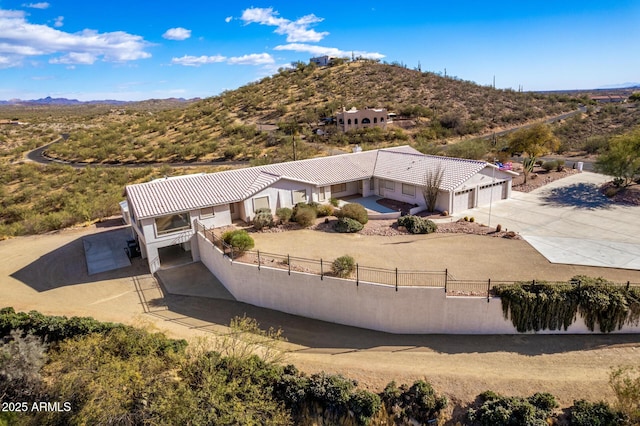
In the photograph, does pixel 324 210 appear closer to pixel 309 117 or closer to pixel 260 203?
pixel 260 203

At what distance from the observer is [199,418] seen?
41.7 feet

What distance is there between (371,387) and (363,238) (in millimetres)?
11670

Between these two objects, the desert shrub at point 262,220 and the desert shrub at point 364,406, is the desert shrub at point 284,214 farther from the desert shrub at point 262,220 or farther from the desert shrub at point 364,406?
the desert shrub at point 364,406

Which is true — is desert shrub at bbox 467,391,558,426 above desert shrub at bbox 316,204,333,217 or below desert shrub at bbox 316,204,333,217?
below

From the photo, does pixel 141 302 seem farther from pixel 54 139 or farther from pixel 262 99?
pixel 54 139

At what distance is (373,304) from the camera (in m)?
18.3

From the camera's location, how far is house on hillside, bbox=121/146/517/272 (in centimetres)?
2530

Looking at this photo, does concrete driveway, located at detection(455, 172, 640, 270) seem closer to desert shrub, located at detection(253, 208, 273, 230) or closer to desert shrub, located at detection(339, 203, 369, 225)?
desert shrub, located at detection(339, 203, 369, 225)

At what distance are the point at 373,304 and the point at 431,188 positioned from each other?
13.9m

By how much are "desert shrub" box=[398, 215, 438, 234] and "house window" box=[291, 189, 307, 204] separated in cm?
781

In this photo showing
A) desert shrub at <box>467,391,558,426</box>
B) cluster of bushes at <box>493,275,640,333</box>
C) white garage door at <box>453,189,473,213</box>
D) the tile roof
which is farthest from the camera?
white garage door at <box>453,189,473,213</box>

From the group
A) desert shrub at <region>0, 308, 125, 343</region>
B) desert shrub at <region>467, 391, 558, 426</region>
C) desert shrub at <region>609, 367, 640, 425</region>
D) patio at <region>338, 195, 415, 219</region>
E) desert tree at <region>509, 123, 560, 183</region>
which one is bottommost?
desert shrub at <region>467, 391, 558, 426</region>

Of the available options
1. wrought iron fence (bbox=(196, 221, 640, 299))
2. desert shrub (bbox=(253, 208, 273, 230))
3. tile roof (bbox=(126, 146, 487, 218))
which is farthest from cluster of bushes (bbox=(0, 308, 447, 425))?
desert shrub (bbox=(253, 208, 273, 230))

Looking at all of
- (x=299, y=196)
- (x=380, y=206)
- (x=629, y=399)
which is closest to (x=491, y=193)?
(x=380, y=206)
